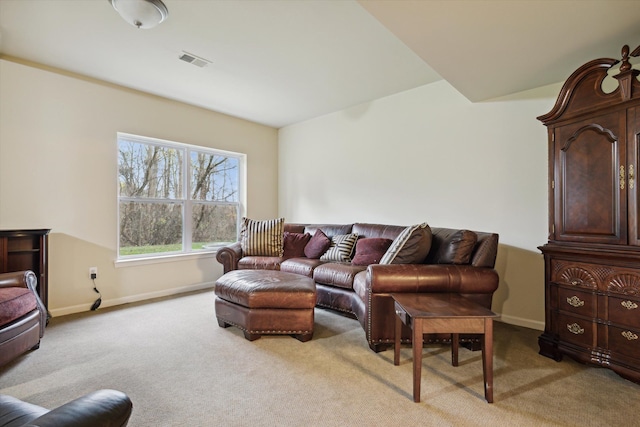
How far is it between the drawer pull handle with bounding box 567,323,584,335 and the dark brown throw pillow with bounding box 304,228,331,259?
2481 mm

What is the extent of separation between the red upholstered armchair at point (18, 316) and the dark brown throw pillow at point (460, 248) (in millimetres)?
3249

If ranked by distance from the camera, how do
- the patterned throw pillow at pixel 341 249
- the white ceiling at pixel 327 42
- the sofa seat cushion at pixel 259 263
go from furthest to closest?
the sofa seat cushion at pixel 259 263, the patterned throw pillow at pixel 341 249, the white ceiling at pixel 327 42

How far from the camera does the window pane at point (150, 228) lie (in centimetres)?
382

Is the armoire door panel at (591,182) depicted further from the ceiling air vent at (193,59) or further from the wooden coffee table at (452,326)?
the ceiling air vent at (193,59)

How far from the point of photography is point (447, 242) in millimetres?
2746

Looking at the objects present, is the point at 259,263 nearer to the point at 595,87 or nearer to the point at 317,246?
the point at 317,246

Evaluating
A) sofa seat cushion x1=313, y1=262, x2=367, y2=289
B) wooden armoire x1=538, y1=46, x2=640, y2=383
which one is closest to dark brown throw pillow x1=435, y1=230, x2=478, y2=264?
wooden armoire x1=538, y1=46, x2=640, y2=383

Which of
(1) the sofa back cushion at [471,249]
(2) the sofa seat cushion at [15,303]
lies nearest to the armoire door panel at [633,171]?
(1) the sofa back cushion at [471,249]

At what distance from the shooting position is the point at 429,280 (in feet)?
7.45

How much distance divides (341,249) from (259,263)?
105 cm

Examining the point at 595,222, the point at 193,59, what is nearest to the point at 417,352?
the point at 595,222

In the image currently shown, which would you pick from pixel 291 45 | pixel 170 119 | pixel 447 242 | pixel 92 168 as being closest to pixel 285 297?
pixel 447 242

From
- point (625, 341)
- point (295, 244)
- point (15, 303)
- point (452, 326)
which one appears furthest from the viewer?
point (295, 244)

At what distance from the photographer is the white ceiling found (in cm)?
185
